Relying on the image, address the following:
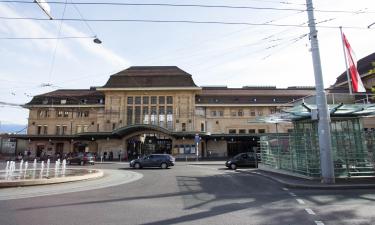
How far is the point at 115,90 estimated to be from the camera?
190ft

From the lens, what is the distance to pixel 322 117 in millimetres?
14148

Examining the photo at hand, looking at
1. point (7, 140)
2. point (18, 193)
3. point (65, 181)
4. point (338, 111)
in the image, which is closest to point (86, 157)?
point (65, 181)

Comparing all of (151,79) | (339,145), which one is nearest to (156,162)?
(339,145)

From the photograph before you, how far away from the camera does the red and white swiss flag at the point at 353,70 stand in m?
20.0

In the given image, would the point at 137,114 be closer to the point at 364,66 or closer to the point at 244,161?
the point at 244,161

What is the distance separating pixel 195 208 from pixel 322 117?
8830mm

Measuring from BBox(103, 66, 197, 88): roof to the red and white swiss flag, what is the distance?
38385 millimetres

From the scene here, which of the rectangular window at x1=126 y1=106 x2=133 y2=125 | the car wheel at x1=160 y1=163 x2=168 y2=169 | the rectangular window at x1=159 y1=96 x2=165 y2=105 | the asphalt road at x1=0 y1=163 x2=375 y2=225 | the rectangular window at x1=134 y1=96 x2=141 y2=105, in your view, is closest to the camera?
the asphalt road at x1=0 y1=163 x2=375 y2=225

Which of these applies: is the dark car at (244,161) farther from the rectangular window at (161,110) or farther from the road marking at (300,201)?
the rectangular window at (161,110)

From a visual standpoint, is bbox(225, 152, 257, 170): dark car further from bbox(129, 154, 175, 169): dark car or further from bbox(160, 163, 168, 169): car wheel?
bbox(160, 163, 168, 169): car wheel

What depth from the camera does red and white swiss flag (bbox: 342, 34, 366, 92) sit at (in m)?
20.0

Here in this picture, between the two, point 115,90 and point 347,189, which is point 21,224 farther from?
point 115,90

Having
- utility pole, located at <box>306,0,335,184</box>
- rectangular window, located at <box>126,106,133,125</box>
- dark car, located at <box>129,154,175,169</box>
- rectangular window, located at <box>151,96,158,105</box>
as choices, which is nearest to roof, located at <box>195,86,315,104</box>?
rectangular window, located at <box>151,96,158,105</box>

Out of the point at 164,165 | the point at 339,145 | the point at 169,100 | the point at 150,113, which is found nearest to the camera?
the point at 339,145
